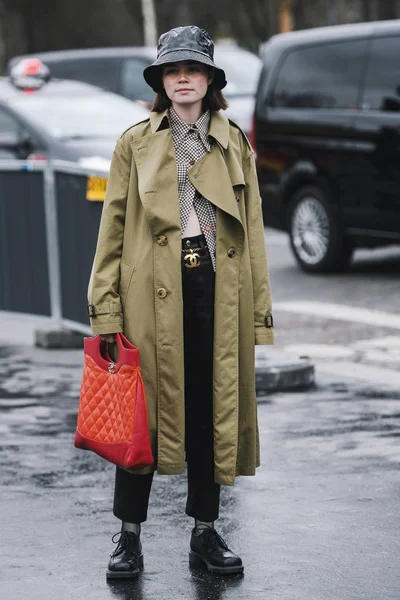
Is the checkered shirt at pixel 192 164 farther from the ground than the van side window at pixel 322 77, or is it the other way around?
the van side window at pixel 322 77

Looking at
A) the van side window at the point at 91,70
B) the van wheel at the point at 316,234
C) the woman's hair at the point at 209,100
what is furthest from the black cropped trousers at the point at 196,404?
the van side window at the point at 91,70

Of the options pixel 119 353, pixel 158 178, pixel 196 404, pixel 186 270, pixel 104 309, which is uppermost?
pixel 158 178

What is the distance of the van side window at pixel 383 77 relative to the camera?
1162 cm

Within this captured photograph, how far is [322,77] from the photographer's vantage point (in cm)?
1238

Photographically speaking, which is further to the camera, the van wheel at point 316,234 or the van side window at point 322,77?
the van wheel at point 316,234

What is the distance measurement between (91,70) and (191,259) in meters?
16.5

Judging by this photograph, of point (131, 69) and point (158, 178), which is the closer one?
point (158, 178)

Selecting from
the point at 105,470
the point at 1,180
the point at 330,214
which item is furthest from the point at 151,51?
the point at 105,470

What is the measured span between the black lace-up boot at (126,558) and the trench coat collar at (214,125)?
4.41 feet

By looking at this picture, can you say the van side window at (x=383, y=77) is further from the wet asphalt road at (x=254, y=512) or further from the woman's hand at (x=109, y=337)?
the woman's hand at (x=109, y=337)

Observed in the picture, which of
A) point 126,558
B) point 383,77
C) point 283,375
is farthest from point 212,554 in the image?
point 383,77

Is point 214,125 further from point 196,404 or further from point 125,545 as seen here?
point 125,545

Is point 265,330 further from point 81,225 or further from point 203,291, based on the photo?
point 81,225

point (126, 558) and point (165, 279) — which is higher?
point (165, 279)
